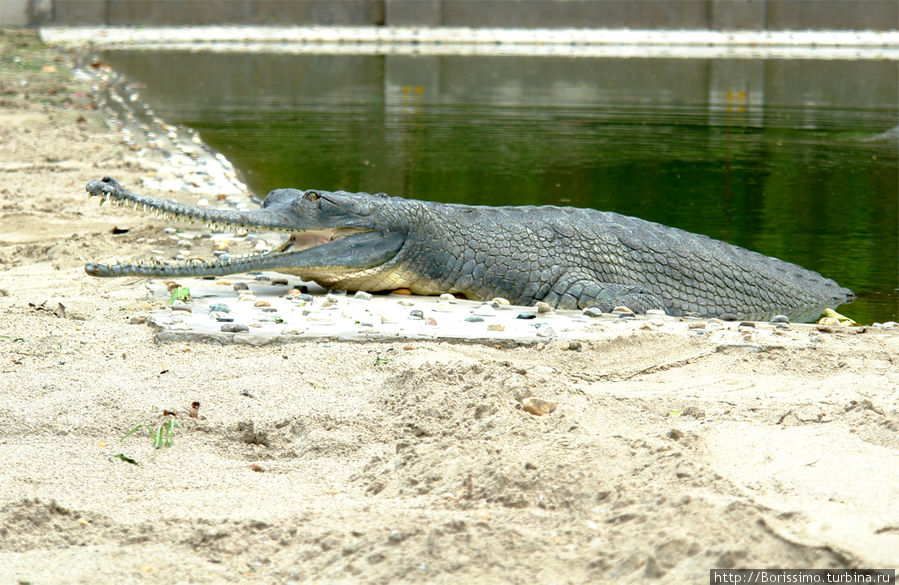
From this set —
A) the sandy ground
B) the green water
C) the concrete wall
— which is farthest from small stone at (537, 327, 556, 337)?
the concrete wall

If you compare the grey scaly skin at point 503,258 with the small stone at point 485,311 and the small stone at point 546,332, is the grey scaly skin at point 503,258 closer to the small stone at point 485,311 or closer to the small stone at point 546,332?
the small stone at point 485,311

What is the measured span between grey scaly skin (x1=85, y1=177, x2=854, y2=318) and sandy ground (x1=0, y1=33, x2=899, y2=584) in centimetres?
84

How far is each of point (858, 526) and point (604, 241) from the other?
3.72m

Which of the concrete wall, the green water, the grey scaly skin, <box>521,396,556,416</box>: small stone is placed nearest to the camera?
<box>521,396,556,416</box>: small stone

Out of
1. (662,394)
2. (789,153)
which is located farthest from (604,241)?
(789,153)

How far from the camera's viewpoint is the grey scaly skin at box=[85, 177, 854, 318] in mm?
5523

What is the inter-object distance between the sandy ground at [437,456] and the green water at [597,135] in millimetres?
2749

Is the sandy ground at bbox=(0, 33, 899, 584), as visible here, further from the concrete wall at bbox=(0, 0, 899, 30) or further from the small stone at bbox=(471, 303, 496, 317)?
the concrete wall at bbox=(0, 0, 899, 30)

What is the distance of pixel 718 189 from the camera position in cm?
934

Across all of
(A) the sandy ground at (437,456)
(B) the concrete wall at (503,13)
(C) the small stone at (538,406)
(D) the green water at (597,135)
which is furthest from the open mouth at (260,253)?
(B) the concrete wall at (503,13)

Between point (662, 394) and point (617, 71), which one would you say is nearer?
point (662, 394)

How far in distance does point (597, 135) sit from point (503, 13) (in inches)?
521

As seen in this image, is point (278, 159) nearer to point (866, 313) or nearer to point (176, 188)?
point (176, 188)

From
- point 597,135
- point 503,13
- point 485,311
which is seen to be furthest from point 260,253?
point 503,13
